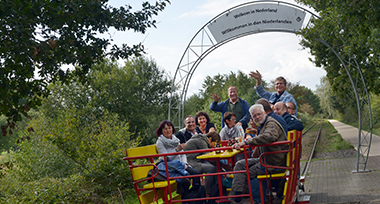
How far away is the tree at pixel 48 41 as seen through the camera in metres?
5.49

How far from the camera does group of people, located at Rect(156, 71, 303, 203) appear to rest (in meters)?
5.06

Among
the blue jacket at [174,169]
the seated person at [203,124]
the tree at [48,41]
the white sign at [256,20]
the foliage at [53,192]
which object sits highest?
the white sign at [256,20]

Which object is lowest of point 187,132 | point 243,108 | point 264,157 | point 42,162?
point 42,162

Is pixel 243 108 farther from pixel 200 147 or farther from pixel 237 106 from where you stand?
pixel 200 147

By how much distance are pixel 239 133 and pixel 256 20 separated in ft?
23.5

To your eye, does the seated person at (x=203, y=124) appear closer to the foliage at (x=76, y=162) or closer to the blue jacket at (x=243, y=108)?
the blue jacket at (x=243, y=108)

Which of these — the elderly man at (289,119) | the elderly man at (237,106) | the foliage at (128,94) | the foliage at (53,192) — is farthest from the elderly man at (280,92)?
the foliage at (128,94)

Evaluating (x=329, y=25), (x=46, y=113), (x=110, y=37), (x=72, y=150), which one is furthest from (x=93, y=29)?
(x=46, y=113)

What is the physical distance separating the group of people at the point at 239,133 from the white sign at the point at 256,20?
18.9 ft

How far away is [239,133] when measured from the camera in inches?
307

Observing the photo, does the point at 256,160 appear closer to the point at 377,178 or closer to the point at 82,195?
the point at 82,195

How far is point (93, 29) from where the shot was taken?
715 centimetres

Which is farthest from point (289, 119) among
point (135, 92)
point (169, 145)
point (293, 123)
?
point (135, 92)

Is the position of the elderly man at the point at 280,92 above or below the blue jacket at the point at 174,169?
above
